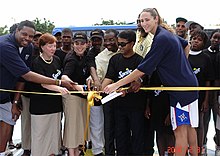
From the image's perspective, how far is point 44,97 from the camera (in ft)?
12.6

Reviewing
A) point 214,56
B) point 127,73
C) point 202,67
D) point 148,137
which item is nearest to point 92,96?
point 127,73

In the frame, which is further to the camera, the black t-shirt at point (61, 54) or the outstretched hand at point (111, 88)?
the black t-shirt at point (61, 54)

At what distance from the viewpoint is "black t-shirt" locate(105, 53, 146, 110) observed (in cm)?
375

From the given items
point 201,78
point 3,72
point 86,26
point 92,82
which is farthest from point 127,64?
point 86,26

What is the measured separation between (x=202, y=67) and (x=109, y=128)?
1552 mm

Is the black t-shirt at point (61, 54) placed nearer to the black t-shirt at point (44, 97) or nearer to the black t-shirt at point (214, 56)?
the black t-shirt at point (44, 97)

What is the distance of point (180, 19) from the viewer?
5.24 metres

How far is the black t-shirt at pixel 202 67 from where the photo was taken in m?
3.98

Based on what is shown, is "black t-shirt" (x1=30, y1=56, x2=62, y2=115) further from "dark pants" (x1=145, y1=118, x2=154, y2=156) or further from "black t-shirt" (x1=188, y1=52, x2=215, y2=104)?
"black t-shirt" (x1=188, y1=52, x2=215, y2=104)

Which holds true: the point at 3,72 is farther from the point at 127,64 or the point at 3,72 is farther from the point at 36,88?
the point at 127,64

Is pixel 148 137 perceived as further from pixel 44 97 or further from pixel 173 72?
pixel 44 97

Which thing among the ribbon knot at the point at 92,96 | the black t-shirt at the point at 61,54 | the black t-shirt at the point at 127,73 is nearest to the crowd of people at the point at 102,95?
the black t-shirt at the point at 127,73

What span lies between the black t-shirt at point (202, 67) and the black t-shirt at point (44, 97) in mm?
1868

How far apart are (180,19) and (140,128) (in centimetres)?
242
